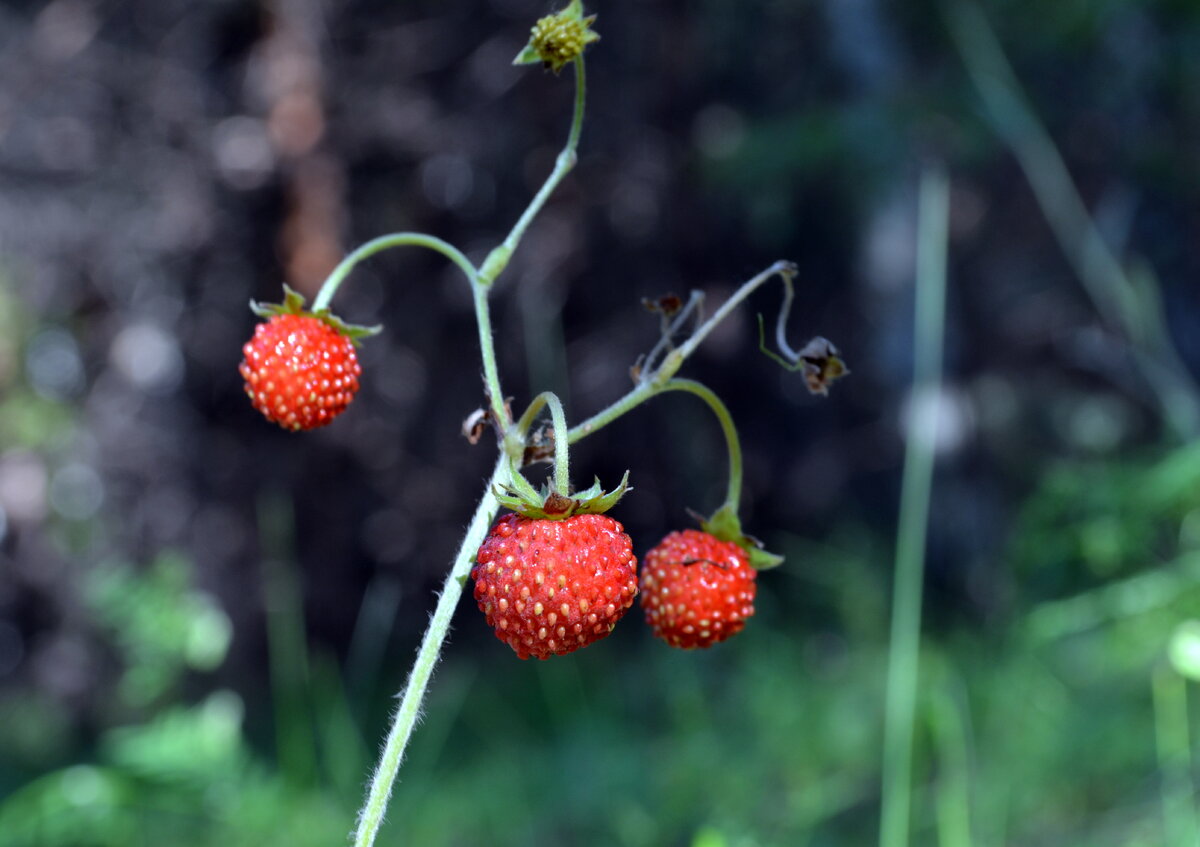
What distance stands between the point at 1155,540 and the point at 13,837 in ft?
9.76

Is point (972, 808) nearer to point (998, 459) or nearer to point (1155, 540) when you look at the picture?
point (1155, 540)

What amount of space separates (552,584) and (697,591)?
272 mm

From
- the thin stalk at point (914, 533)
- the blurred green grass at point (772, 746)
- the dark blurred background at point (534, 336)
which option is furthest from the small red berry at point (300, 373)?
the dark blurred background at point (534, 336)

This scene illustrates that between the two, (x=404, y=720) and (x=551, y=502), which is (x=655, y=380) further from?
(x=404, y=720)

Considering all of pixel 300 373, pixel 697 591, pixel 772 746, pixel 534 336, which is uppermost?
pixel 300 373

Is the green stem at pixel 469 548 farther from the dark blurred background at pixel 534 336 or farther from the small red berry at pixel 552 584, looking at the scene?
the dark blurred background at pixel 534 336

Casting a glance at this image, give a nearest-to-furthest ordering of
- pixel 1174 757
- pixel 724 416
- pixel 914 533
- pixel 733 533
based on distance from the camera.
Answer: pixel 724 416
pixel 733 533
pixel 1174 757
pixel 914 533

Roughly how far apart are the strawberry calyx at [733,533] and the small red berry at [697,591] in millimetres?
29

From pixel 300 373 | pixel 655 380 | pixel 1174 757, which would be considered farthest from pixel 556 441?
pixel 1174 757

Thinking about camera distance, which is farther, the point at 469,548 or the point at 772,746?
the point at 772,746

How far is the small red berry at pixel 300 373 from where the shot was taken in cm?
95

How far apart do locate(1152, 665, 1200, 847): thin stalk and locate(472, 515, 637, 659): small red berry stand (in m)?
1.04

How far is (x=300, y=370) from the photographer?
3.11 feet

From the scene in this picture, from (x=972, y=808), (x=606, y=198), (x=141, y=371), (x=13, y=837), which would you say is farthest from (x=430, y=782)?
(x=606, y=198)
